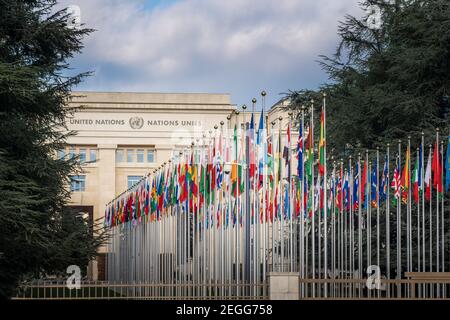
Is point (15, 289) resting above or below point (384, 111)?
below

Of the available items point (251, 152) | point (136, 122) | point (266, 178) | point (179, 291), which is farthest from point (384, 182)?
point (136, 122)

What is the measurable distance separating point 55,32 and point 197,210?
12.3m

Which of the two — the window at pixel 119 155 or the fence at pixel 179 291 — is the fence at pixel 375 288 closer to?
the fence at pixel 179 291

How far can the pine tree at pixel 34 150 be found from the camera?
2462cm

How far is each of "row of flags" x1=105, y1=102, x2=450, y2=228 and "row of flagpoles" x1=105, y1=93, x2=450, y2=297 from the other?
0.05m

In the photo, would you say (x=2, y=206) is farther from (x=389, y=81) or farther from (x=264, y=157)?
(x=389, y=81)

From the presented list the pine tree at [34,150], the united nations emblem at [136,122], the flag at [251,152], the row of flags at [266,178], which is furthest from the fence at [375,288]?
the united nations emblem at [136,122]

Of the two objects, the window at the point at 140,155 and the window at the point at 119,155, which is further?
the window at the point at 140,155

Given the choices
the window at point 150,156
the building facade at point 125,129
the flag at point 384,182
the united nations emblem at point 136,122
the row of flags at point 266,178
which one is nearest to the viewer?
the row of flags at point 266,178

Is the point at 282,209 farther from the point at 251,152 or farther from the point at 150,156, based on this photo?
the point at 150,156

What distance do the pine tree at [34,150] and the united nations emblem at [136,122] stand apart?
52357 mm

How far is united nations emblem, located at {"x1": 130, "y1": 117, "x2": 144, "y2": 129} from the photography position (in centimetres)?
8194

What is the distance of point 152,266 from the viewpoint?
46375 mm

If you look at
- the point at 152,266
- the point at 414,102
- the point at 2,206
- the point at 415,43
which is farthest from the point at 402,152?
the point at 2,206
